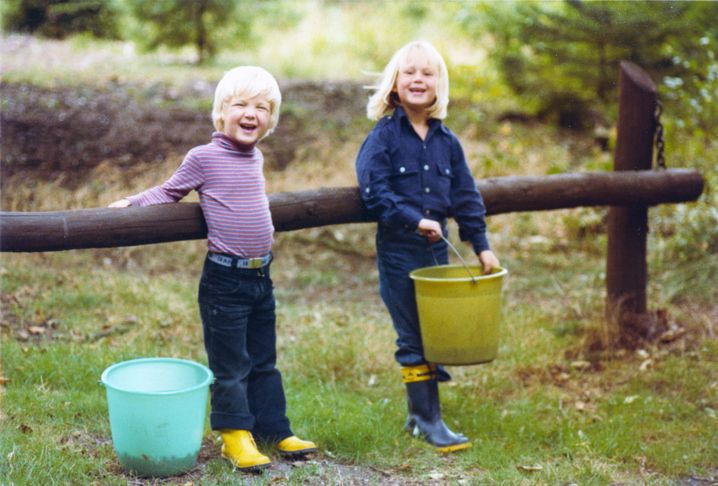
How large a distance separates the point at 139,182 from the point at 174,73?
13.0 feet

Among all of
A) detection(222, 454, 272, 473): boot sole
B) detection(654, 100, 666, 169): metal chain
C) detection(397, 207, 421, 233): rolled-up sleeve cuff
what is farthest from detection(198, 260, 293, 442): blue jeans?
detection(654, 100, 666, 169): metal chain

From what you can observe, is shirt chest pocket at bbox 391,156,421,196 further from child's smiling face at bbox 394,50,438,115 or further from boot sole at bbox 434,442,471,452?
boot sole at bbox 434,442,471,452

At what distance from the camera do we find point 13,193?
18.1ft

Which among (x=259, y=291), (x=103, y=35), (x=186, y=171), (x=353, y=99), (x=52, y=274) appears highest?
(x=103, y=35)

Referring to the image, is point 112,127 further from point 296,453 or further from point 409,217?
point 296,453

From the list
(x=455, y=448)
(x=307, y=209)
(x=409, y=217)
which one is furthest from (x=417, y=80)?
(x=455, y=448)

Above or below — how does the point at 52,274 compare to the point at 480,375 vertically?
above

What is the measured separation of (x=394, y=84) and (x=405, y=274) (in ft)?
2.84

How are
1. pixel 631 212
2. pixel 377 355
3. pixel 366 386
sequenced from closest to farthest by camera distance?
1. pixel 366 386
2. pixel 377 355
3. pixel 631 212

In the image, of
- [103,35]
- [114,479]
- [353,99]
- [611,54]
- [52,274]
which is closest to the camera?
[114,479]

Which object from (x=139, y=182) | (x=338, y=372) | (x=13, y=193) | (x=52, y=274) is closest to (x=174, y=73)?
(x=139, y=182)

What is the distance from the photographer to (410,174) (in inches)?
121

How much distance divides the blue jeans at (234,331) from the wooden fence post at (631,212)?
8.37 ft

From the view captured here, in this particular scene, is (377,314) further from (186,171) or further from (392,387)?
(186,171)
